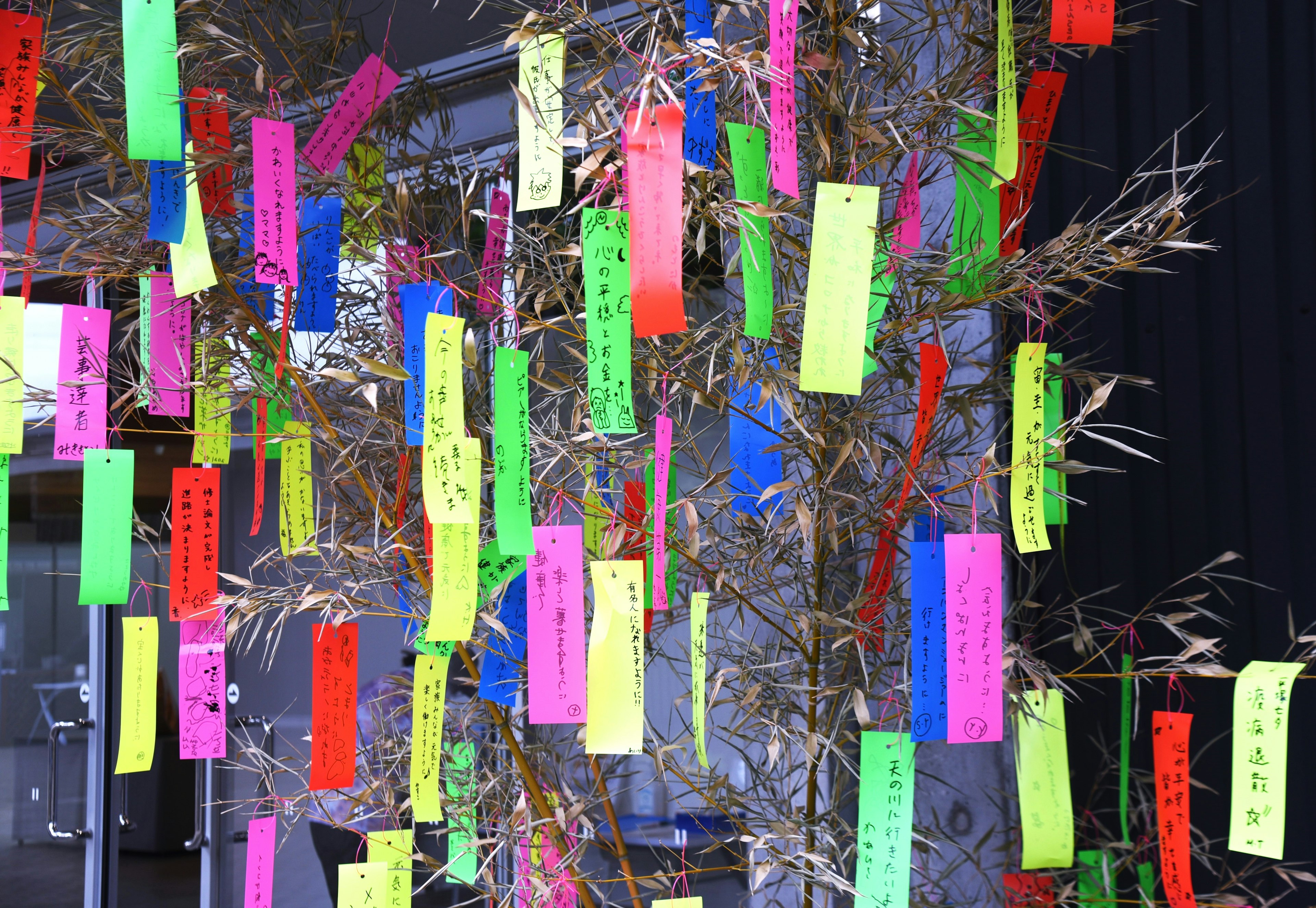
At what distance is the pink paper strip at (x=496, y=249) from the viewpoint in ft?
4.98

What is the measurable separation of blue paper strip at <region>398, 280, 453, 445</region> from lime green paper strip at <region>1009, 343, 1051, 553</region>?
67cm

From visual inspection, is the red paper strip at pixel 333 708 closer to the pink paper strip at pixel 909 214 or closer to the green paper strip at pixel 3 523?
the green paper strip at pixel 3 523

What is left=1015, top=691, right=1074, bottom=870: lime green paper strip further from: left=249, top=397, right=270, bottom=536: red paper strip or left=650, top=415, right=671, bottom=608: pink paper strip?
left=249, top=397, right=270, bottom=536: red paper strip

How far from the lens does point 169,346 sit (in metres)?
1.39

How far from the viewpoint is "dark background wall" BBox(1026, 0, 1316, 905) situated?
1469mm

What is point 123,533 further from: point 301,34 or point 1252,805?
point 1252,805

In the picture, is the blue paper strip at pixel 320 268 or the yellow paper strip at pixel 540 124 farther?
the blue paper strip at pixel 320 268

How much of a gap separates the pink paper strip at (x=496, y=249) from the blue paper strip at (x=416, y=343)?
0.91 feet

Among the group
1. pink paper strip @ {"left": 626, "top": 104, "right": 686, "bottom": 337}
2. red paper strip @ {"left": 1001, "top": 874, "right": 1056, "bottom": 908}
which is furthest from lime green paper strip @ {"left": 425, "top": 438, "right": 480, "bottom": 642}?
red paper strip @ {"left": 1001, "top": 874, "right": 1056, "bottom": 908}

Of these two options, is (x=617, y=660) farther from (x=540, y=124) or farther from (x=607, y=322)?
(x=540, y=124)

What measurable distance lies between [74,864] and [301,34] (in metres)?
4.31

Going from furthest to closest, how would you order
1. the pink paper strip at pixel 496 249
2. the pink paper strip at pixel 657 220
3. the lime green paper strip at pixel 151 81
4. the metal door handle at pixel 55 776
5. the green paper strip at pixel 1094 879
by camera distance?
the metal door handle at pixel 55 776
the pink paper strip at pixel 496 249
the green paper strip at pixel 1094 879
the lime green paper strip at pixel 151 81
the pink paper strip at pixel 657 220

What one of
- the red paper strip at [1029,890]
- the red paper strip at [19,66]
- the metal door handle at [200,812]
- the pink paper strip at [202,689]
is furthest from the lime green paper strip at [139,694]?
the metal door handle at [200,812]

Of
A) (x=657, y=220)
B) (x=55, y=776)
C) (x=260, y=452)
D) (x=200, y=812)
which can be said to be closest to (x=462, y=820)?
(x=260, y=452)
